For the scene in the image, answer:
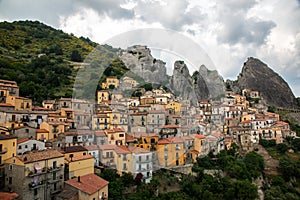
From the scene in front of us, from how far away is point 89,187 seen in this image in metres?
12.7

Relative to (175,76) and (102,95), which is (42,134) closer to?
(102,95)

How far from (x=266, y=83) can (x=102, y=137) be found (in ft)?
142

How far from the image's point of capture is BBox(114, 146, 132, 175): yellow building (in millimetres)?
16859

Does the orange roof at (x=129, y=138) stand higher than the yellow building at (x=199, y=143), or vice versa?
the orange roof at (x=129, y=138)

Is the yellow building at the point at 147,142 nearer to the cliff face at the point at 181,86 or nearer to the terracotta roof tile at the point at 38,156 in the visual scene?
the terracotta roof tile at the point at 38,156

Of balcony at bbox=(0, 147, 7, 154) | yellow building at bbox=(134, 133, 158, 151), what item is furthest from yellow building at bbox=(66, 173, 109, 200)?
yellow building at bbox=(134, 133, 158, 151)

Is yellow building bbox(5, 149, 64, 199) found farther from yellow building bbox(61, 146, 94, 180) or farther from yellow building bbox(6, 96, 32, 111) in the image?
yellow building bbox(6, 96, 32, 111)

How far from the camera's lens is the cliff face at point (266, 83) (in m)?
49.0

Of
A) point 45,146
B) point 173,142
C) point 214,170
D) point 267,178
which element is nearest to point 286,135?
point 267,178

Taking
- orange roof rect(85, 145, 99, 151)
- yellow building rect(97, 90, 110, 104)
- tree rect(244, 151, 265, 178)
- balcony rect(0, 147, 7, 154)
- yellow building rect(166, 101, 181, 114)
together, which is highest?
yellow building rect(97, 90, 110, 104)

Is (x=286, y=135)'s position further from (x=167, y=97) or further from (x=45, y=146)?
(x=45, y=146)

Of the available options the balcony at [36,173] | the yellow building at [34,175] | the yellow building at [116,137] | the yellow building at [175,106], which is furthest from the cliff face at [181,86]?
the balcony at [36,173]

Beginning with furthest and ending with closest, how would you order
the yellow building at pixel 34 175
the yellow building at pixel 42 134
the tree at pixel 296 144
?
1. the tree at pixel 296 144
2. the yellow building at pixel 42 134
3. the yellow building at pixel 34 175

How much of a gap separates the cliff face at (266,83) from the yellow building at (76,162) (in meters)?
43.1
